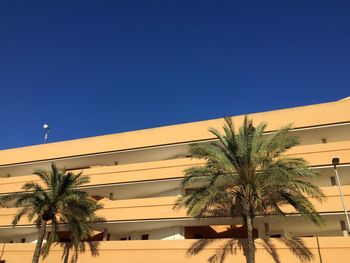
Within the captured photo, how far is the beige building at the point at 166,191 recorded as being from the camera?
853 inches

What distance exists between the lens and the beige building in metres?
21.7

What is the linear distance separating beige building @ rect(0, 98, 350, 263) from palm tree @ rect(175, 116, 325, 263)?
7.65ft

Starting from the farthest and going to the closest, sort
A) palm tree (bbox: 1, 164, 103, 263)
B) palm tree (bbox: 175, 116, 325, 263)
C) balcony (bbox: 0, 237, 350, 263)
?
1. palm tree (bbox: 1, 164, 103, 263)
2. balcony (bbox: 0, 237, 350, 263)
3. palm tree (bbox: 175, 116, 325, 263)

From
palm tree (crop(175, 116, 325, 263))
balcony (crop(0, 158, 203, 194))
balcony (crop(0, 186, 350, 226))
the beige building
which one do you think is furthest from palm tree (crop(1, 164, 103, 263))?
palm tree (crop(175, 116, 325, 263))

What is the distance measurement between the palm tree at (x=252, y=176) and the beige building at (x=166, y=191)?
233cm

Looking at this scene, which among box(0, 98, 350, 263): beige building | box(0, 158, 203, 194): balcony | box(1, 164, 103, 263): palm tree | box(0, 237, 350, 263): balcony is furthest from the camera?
box(0, 158, 203, 194): balcony

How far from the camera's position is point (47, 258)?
26.0 meters

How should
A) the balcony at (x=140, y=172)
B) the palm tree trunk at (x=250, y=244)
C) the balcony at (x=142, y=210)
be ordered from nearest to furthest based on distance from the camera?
the palm tree trunk at (x=250, y=244) < the balcony at (x=142, y=210) < the balcony at (x=140, y=172)

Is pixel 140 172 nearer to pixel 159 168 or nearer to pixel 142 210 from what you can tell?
pixel 159 168

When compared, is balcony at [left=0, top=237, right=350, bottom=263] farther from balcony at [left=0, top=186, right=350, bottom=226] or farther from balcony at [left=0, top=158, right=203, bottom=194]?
balcony at [left=0, top=158, right=203, bottom=194]

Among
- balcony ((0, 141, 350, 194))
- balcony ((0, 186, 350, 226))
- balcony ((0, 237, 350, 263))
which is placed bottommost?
balcony ((0, 237, 350, 263))

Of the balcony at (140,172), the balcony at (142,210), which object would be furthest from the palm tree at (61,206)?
the balcony at (140,172)

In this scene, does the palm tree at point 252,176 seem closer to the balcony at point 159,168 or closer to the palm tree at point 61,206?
the balcony at point 159,168

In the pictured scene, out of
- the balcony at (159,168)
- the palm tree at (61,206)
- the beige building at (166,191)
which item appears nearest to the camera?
the beige building at (166,191)
